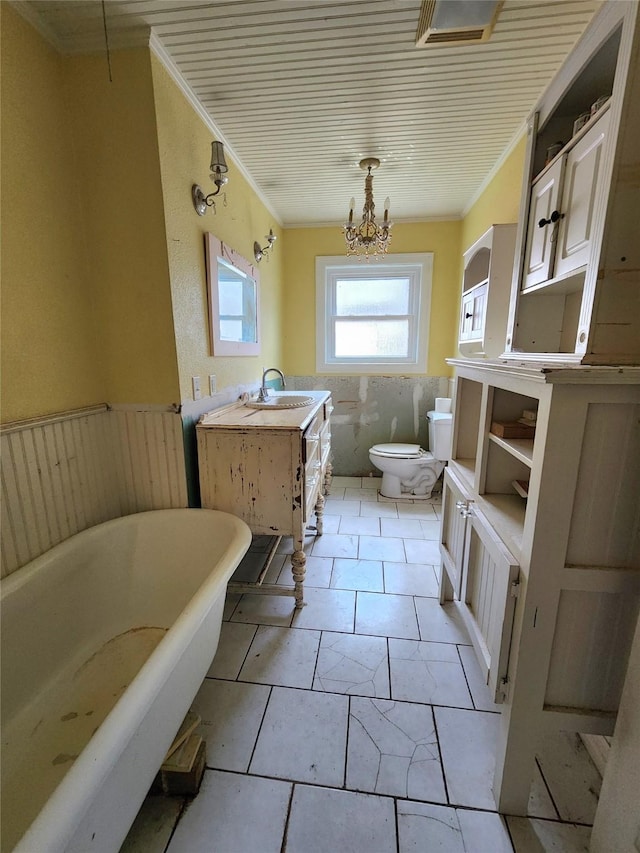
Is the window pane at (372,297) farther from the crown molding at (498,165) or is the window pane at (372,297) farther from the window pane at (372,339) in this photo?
the crown molding at (498,165)

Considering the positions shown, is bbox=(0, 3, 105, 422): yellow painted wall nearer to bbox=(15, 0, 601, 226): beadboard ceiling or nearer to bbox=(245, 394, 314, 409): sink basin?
bbox=(15, 0, 601, 226): beadboard ceiling

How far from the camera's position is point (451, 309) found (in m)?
3.32

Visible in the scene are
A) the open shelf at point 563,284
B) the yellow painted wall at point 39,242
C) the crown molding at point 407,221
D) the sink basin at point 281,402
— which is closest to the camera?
the open shelf at point 563,284

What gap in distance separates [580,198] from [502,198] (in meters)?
1.40

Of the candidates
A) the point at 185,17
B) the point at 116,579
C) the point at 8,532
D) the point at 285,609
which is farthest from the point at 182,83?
the point at 285,609

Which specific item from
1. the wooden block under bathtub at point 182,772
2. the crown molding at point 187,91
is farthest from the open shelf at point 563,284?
the wooden block under bathtub at point 182,772

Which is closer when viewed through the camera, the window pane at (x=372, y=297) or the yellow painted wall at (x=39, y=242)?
the yellow painted wall at (x=39, y=242)

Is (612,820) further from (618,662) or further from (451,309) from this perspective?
(451,309)

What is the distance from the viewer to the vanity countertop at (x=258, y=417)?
168 cm

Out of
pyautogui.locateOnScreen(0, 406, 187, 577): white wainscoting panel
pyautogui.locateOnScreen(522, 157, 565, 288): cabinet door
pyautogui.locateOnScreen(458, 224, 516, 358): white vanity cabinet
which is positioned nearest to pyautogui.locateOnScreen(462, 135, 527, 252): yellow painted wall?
pyautogui.locateOnScreen(458, 224, 516, 358): white vanity cabinet

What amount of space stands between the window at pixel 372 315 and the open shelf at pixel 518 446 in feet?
7.47

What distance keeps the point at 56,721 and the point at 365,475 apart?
2872 millimetres

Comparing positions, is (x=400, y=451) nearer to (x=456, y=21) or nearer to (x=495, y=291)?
(x=495, y=291)

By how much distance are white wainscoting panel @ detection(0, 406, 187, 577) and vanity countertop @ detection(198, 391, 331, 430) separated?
8.1 inches
